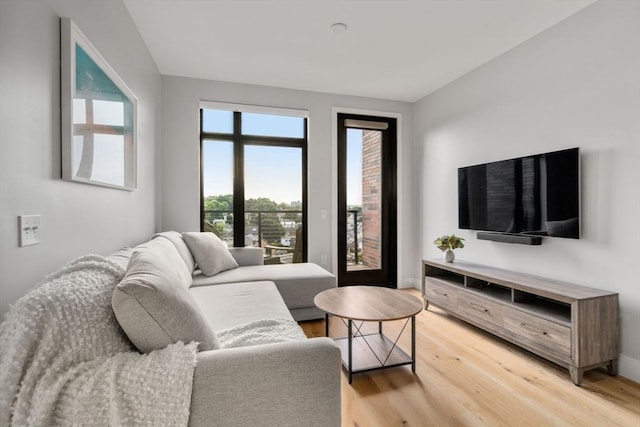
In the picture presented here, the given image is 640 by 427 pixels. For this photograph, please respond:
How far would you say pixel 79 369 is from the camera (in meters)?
0.85

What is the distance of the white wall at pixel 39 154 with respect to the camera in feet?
3.30

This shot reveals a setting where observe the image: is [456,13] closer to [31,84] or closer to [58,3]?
[58,3]

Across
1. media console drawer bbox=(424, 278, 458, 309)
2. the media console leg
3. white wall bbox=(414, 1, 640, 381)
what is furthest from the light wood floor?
media console drawer bbox=(424, 278, 458, 309)

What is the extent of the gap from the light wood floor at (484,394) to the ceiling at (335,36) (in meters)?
2.57

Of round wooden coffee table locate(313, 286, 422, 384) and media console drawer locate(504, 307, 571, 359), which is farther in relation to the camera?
media console drawer locate(504, 307, 571, 359)

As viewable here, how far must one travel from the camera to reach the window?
364 cm

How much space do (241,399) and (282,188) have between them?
303cm

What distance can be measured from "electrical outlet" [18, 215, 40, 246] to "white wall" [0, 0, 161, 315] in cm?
2

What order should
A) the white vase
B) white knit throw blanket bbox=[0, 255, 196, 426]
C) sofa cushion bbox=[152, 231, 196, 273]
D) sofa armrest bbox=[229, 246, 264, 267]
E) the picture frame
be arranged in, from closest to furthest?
white knit throw blanket bbox=[0, 255, 196, 426] < the picture frame < sofa cushion bbox=[152, 231, 196, 273] < the white vase < sofa armrest bbox=[229, 246, 264, 267]

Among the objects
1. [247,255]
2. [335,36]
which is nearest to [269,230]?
[247,255]

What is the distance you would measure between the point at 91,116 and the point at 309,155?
2.50 metres

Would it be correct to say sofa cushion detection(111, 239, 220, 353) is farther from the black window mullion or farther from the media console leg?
the black window mullion

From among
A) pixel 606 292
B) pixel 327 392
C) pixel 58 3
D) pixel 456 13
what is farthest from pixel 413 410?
pixel 456 13

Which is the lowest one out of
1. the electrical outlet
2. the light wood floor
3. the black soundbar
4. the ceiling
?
the light wood floor
